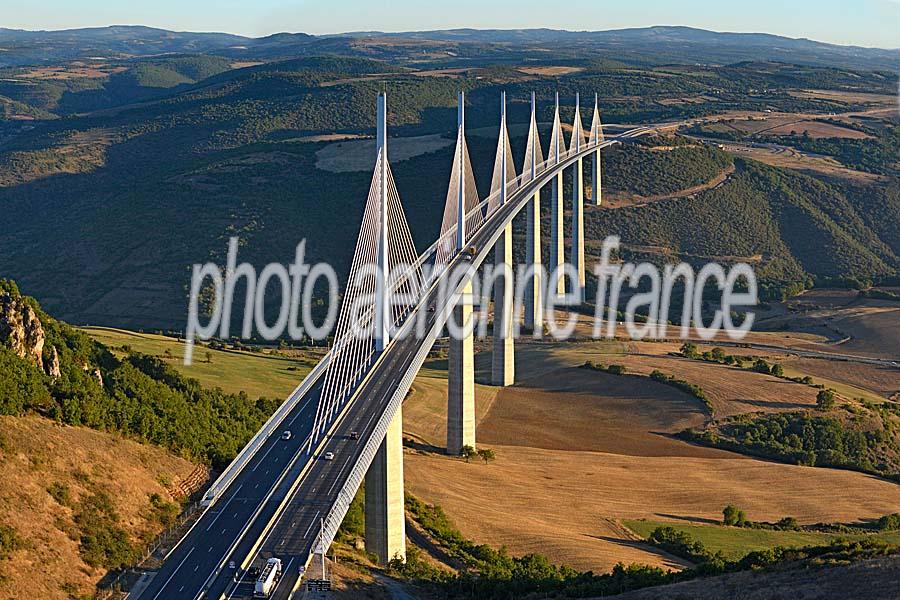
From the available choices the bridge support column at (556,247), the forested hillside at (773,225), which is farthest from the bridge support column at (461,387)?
the forested hillside at (773,225)

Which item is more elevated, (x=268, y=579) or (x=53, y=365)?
(x=53, y=365)

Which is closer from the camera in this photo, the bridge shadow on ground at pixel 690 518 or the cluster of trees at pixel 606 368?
the bridge shadow on ground at pixel 690 518

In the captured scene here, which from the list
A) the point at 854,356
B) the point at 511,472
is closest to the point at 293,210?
the point at 854,356

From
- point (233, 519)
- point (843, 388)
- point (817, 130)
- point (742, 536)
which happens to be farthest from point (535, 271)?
point (817, 130)

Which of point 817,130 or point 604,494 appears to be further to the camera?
point 817,130

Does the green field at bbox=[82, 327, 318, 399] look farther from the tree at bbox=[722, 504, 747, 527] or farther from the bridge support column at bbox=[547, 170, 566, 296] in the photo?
the bridge support column at bbox=[547, 170, 566, 296]

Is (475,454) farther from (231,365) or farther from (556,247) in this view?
(556,247)

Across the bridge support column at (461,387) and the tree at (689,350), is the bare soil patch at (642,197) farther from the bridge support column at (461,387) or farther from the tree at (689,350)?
the bridge support column at (461,387)
